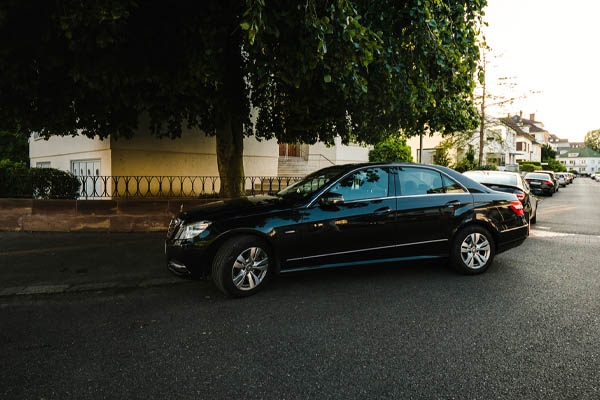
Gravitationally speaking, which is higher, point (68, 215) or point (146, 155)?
point (146, 155)

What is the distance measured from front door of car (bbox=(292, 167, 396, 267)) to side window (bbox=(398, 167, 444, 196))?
20 centimetres

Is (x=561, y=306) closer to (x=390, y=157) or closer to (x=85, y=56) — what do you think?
(x=85, y=56)

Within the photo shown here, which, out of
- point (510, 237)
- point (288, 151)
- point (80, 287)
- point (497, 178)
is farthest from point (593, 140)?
point (80, 287)

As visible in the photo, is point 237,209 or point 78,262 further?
point 78,262

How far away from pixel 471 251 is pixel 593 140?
170120mm

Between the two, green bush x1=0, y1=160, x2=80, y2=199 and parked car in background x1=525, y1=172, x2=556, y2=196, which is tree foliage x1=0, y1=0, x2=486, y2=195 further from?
parked car in background x1=525, y1=172, x2=556, y2=196

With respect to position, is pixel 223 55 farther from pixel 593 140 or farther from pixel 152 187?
pixel 593 140

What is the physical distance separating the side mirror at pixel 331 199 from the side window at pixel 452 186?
1.78 meters

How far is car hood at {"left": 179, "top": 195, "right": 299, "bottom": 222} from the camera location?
173 inches

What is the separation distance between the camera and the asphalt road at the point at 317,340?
8.44 ft

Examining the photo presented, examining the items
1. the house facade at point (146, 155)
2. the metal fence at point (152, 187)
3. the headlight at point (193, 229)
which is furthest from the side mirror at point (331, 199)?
the house facade at point (146, 155)

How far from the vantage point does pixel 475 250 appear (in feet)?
17.3

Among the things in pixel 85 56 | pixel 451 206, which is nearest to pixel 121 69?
pixel 85 56

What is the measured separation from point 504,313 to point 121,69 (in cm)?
606
